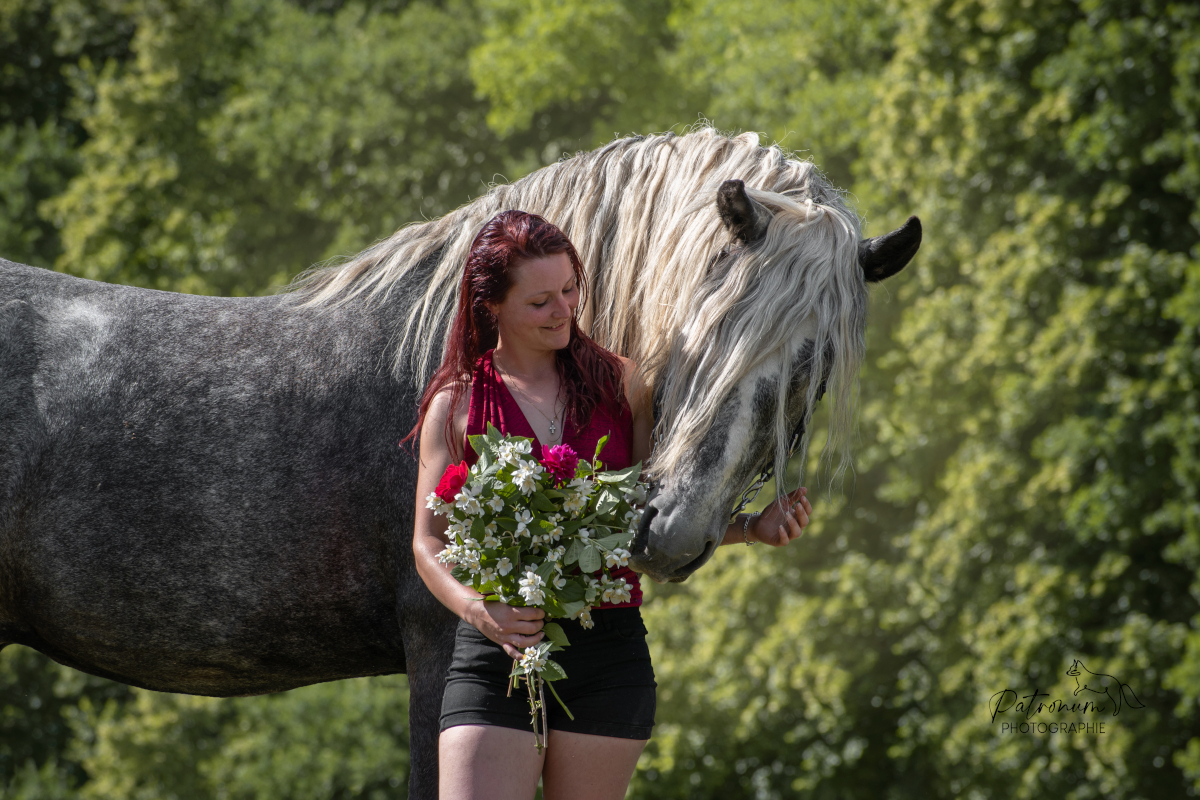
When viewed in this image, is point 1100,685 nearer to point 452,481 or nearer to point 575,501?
point 575,501

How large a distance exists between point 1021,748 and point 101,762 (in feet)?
31.4

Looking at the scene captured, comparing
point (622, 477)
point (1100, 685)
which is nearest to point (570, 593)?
point (622, 477)

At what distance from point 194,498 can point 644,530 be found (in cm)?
108

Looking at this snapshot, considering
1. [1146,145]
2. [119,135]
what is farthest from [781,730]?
[119,135]

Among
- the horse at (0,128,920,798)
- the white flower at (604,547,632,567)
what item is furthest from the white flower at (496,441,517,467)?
the horse at (0,128,920,798)

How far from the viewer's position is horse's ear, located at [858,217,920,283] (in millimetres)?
2264

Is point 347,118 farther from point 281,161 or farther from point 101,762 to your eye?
point 101,762

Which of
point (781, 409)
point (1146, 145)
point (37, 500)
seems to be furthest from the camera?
point (1146, 145)

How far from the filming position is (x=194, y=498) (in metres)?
2.40

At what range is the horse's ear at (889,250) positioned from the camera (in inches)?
89.1

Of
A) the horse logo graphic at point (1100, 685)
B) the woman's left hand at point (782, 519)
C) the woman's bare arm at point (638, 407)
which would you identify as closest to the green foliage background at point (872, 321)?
the horse logo graphic at point (1100, 685)

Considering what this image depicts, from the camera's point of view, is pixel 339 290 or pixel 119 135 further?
pixel 119 135

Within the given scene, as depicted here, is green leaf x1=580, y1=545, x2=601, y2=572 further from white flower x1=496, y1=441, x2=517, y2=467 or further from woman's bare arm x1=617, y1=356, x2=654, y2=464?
woman's bare arm x1=617, y1=356, x2=654, y2=464

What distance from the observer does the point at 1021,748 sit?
27.0ft
